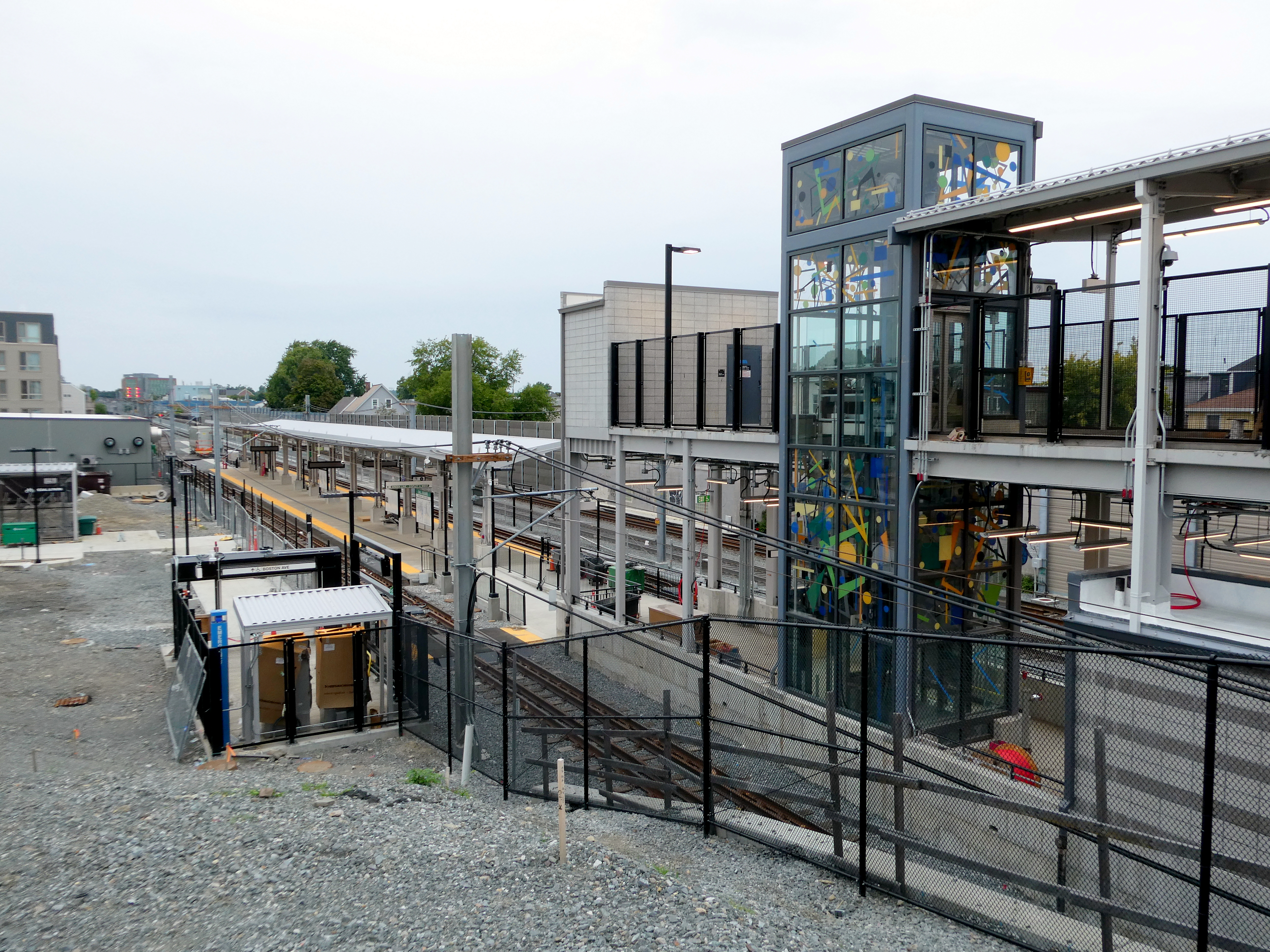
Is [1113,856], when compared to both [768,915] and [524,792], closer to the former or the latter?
[768,915]

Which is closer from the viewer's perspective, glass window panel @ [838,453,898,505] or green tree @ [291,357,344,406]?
glass window panel @ [838,453,898,505]

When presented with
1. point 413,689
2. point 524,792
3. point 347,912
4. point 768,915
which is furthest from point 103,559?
point 768,915

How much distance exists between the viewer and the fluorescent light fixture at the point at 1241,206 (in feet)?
32.0

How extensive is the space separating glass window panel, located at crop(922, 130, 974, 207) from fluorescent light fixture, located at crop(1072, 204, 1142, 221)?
1.57m

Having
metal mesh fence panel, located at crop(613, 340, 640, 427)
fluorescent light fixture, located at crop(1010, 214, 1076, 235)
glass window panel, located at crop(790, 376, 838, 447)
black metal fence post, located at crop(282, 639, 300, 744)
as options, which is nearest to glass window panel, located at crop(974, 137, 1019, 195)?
fluorescent light fixture, located at crop(1010, 214, 1076, 235)

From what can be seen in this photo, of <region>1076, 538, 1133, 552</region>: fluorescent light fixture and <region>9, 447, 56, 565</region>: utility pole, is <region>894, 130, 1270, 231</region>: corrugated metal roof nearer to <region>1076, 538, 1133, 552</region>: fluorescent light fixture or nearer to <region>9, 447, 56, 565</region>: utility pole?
<region>1076, 538, 1133, 552</region>: fluorescent light fixture

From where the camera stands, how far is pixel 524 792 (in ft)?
36.3

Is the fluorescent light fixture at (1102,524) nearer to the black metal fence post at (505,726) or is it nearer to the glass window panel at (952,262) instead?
the glass window panel at (952,262)

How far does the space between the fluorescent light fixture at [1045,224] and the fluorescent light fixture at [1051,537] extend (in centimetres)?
Result: 373

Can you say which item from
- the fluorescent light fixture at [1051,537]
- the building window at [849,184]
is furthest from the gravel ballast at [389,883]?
the building window at [849,184]

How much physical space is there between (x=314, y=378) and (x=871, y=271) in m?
123

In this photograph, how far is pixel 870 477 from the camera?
12602mm

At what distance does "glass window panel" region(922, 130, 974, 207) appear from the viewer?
1188cm

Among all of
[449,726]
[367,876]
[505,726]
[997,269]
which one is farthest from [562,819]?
[997,269]
